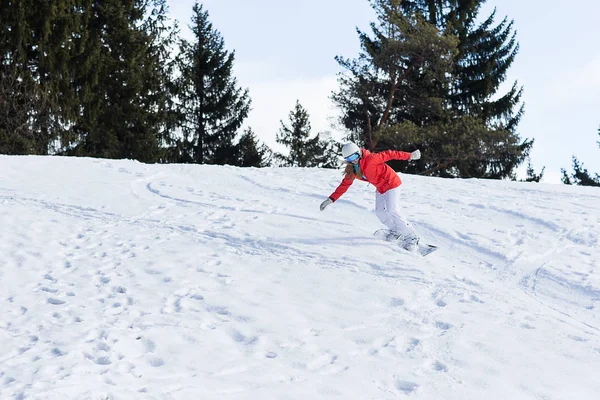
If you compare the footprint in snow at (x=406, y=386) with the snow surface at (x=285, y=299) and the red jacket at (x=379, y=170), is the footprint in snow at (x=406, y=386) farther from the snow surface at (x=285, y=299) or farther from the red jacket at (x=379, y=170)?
the red jacket at (x=379, y=170)

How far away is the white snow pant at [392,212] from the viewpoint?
27.8 ft

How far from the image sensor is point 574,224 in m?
10.6

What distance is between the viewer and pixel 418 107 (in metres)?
27.1

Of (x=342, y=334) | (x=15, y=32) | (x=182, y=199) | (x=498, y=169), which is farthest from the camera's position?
(x=498, y=169)

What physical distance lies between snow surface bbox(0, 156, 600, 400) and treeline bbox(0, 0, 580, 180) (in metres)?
13.7

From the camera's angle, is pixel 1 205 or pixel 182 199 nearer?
pixel 1 205

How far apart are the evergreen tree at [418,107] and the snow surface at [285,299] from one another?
13.7 meters

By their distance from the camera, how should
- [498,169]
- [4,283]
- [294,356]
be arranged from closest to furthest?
[294,356], [4,283], [498,169]

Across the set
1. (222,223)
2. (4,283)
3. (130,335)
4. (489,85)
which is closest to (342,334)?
(130,335)

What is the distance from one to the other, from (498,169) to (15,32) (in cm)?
2146

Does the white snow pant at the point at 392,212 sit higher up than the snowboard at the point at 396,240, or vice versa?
the white snow pant at the point at 392,212

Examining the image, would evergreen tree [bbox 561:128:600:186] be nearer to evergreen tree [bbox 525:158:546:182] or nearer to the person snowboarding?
evergreen tree [bbox 525:158:546:182]

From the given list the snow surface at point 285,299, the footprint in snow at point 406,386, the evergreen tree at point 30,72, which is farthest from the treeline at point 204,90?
the footprint in snow at point 406,386

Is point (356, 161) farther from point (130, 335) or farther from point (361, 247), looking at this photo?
point (130, 335)
